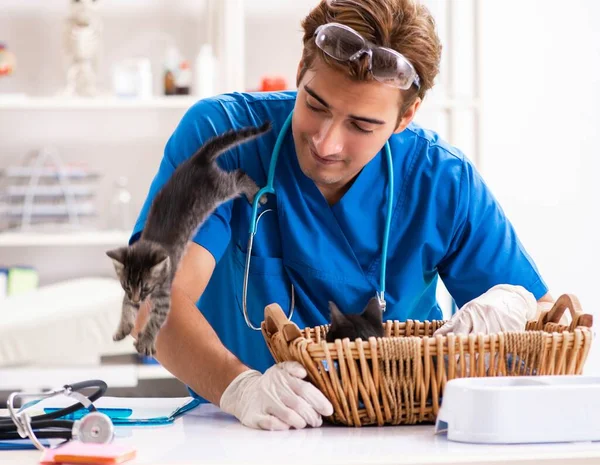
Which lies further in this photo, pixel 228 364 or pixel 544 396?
pixel 228 364

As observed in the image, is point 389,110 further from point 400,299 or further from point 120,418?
point 120,418

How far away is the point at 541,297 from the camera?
56.6 inches

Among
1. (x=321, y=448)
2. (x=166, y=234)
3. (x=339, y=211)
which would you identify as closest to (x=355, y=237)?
(x=339, y=211)

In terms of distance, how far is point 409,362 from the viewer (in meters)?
0.99

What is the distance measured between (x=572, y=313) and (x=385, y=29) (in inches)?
18.4

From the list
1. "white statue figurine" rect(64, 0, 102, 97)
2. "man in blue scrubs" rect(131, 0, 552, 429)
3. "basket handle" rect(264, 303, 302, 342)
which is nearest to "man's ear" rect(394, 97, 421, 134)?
"man in blue scrubs" rect(131, 0, 552, 429)

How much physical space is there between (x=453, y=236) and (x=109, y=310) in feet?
5.24

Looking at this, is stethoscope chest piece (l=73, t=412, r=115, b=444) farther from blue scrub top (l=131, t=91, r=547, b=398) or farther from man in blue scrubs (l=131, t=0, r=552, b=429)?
blue scrub top (l=131, t=91, r=547, b=398)

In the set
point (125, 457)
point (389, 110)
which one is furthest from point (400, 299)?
point (125, 457)

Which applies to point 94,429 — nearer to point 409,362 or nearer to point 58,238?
point 409,362

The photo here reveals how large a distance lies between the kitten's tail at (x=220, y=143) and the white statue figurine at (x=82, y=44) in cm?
228

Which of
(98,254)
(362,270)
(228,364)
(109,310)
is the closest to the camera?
(228,364)

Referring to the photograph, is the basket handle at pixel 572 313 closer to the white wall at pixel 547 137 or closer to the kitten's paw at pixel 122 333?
the kitten's paw at pixel 122 333

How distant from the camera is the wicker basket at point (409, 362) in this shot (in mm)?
979
